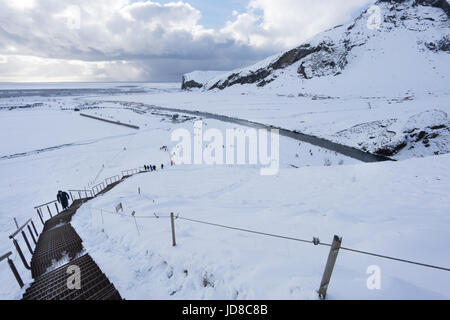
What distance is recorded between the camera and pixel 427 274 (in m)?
3.84

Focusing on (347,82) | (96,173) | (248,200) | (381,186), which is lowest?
(96,173)

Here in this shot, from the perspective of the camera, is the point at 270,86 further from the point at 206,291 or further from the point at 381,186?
the point at 206,291

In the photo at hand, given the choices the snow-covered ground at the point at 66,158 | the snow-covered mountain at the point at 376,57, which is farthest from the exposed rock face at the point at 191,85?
the snow-covered ground at the point at 66,158

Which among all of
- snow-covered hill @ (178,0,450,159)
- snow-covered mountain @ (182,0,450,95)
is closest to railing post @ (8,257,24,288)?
snow-covered hill @ (178,0,450,159)

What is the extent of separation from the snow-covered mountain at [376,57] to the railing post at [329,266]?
241 ft

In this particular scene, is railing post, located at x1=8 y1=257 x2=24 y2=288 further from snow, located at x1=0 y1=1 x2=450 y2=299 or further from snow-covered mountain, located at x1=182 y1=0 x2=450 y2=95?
snow-covered mountain, located at x1=182 y1=0 x2=450 y2=95

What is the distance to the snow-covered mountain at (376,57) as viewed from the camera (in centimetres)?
6531

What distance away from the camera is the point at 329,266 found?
3.18 metres

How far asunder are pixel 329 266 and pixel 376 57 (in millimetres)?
105246

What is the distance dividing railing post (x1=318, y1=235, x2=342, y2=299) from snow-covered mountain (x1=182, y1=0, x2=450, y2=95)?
2891 inches

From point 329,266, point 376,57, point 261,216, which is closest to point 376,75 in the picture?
point 376,57

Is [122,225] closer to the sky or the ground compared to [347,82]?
closer to the ground
